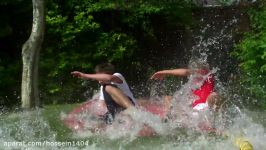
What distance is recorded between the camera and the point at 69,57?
13555 mm

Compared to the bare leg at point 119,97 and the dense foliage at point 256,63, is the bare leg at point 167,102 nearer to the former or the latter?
the bare leg at point 119,97

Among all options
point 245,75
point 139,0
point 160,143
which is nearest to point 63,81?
point 139,0

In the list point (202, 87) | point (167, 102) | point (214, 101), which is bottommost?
point (167, 102)

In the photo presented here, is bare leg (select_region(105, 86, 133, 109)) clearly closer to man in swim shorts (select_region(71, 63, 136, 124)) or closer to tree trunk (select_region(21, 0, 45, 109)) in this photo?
man in swim shorts (select_region(71, 63, 136, 124))

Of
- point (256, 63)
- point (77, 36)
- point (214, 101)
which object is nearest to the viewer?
point (214, 101)

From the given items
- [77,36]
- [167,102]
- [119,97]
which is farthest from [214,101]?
[77,36]

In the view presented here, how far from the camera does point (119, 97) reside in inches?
321

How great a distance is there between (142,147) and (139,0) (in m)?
7.29

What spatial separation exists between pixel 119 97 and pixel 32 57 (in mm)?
3473

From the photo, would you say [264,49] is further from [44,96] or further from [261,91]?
[44,96]

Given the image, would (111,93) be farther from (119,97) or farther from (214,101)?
(214,101)

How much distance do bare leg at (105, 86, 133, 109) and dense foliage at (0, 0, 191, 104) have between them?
5.19 meters

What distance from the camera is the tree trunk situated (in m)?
11.1

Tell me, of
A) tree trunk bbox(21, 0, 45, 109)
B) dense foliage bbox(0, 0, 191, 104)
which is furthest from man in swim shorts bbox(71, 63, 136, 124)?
dense foliage bbox(0, 0, 191, 104)
